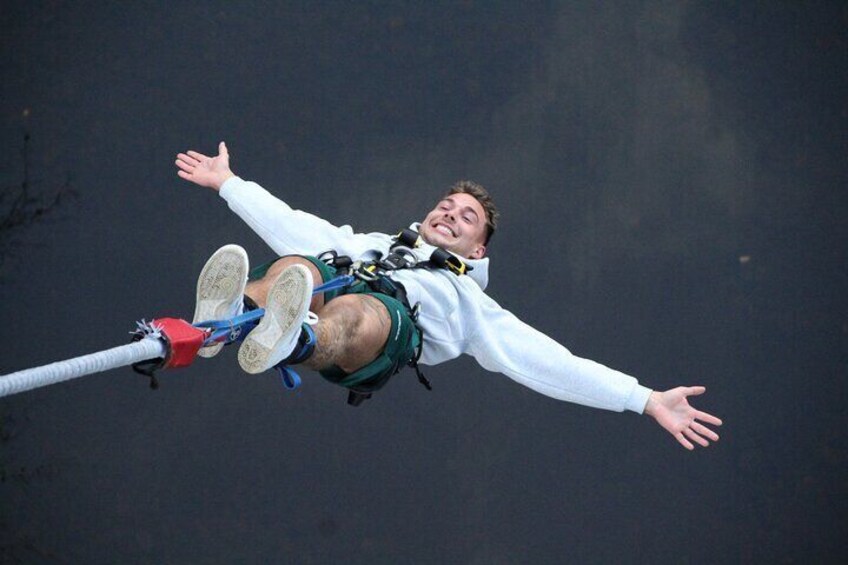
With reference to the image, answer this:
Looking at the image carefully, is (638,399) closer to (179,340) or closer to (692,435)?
(692,435)

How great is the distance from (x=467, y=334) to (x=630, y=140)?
77.2 inches

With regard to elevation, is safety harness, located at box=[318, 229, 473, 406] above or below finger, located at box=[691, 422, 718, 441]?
above

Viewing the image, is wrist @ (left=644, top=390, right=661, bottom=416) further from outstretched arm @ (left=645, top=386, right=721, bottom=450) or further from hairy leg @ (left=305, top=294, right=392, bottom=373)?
hairy leg @ (left=305, top=294, right=392, bottom=373)

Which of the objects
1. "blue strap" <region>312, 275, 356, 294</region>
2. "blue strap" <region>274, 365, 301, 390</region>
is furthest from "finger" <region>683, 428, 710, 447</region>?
"blue strap" <region>274, 365, 301, 390</region>

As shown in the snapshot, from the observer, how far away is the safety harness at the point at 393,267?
12.3 ft

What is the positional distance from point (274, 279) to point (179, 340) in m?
0.72

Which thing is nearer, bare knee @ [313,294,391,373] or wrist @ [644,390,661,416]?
bare knee @ [313,294,391,373]

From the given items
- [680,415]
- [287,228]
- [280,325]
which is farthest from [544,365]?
[280,325]

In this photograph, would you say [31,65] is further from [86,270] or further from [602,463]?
[602,463]

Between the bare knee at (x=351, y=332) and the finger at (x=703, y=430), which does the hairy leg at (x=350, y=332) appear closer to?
the bare knee at (x=351, y=332)

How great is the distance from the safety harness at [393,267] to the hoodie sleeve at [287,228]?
0.05 metres

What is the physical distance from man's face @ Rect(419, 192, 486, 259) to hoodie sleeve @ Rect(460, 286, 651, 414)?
1.05 feet

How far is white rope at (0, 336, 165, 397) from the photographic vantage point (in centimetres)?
245

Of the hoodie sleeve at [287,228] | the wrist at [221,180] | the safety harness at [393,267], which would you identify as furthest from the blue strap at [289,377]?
the wrist at [221,180]
